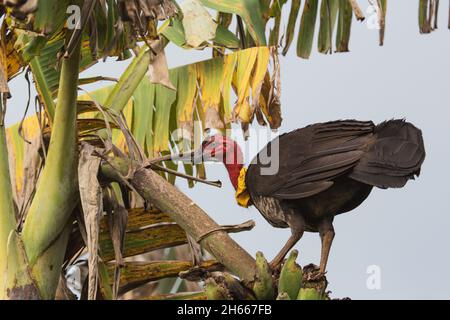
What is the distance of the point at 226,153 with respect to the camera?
4.55 meters

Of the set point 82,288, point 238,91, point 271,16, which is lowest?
point 82,288

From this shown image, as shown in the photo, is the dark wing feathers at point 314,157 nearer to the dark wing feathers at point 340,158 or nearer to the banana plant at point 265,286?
the dark wing feathers at point 340,158

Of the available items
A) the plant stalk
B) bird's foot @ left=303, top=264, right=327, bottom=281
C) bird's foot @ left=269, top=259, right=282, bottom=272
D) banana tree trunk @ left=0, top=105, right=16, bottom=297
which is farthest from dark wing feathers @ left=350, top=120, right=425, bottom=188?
banana tree trunk @ left=0, top=105, right=16, bottom=297

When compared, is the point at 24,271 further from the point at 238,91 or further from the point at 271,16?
the point at 271,16

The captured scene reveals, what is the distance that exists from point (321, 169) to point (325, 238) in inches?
15.3

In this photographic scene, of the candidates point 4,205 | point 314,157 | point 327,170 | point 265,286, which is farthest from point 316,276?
point 4,205

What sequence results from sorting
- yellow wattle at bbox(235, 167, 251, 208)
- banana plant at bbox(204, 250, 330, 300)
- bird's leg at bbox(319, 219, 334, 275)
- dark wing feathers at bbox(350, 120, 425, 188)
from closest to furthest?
banana plant at bbox(204, 250, 330, 300) < dark wing feathers at bbox(350, 120, 425, 188) < bird's leg at bbox(319, 219, 334, 275) < yellow wattle at bbox(235, 167, 251, 208)

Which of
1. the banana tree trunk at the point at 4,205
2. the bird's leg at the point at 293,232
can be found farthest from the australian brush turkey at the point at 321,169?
the banana tree trunk at the point at 4,205

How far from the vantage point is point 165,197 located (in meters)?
4.02

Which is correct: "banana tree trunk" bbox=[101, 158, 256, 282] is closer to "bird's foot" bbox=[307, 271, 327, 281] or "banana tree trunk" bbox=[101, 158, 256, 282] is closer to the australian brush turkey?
"bird's foot" bbox=[307, 271, 327, 281]

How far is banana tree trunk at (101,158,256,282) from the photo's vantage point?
373 centimetres
